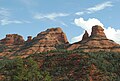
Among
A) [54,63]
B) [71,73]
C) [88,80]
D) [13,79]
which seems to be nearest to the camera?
[13,79]

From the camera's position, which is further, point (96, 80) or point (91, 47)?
point (91, 47)

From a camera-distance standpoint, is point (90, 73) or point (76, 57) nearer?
point (90, 73)

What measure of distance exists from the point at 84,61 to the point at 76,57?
20.4 feet

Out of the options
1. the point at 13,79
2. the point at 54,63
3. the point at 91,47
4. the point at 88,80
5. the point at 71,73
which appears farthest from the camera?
the point at 91,47

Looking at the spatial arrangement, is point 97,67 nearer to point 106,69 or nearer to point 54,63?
point 106,69

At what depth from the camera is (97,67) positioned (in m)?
123

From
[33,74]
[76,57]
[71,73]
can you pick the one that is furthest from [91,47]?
[33,74]

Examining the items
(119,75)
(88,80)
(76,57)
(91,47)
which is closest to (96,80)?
(88,80)

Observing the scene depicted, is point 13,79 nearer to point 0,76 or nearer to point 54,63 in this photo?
point 0,76

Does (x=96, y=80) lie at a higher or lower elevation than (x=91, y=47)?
lower

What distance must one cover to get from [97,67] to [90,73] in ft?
22.3

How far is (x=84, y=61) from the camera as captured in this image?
12738 cm

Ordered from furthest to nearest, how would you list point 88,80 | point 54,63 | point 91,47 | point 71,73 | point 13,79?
point 91,47, point 54,63, point 71,73, point 88,80, point 13,79

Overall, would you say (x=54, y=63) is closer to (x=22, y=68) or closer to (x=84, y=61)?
(x=84, y=61)
